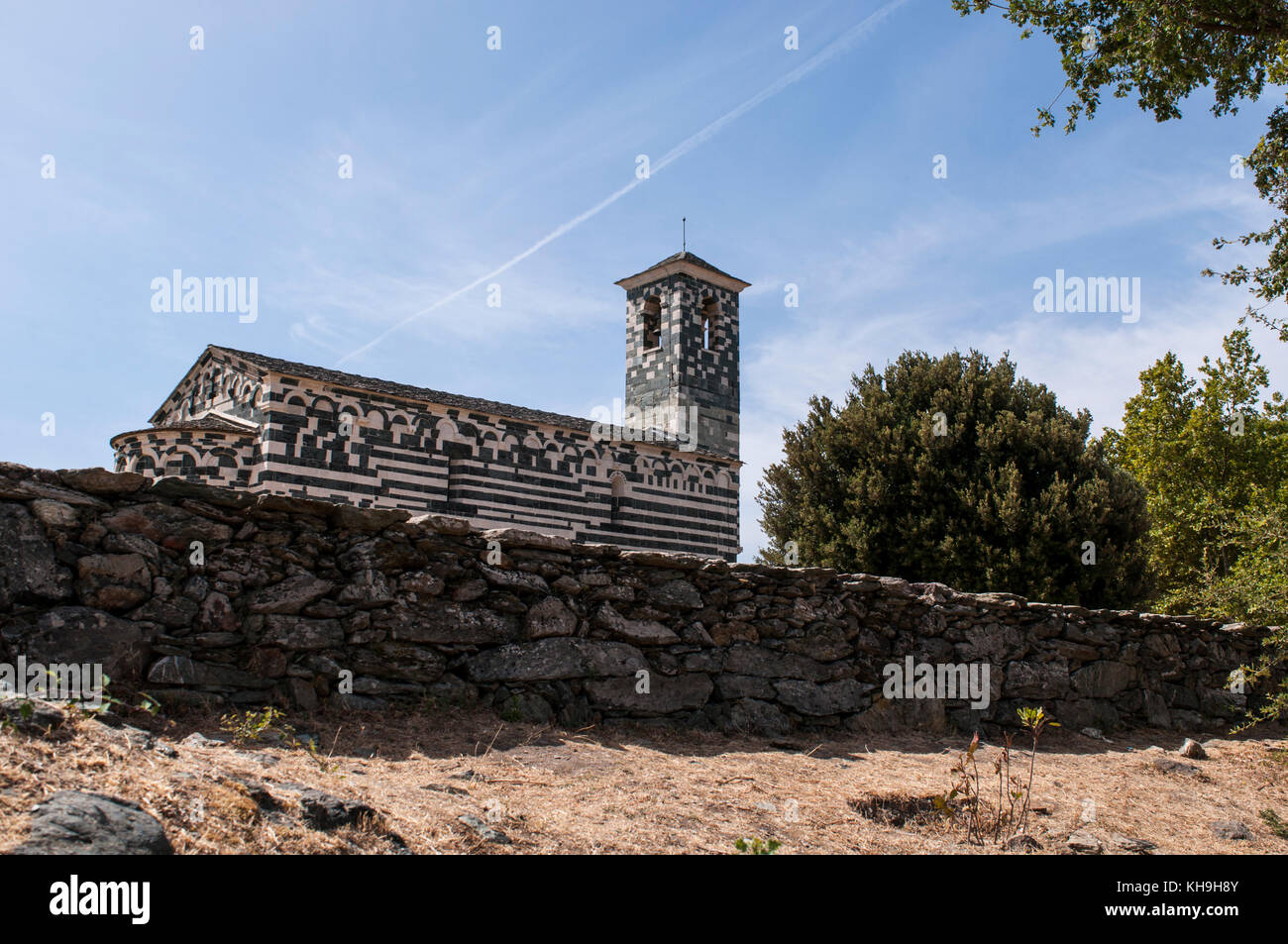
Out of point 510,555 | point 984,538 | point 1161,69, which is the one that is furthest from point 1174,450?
point 510,555

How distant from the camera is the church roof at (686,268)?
26766 mm

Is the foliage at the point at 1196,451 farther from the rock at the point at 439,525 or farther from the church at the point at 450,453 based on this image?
the rock at the point at 439,525

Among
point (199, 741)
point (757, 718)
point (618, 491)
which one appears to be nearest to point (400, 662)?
point (199, 741)

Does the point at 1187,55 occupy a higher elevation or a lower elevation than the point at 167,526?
higher

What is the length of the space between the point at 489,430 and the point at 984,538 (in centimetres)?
1035

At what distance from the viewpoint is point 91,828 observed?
3254 mm

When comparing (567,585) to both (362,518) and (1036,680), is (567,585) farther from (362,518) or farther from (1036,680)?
(1036,680)

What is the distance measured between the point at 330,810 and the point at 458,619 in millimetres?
2922

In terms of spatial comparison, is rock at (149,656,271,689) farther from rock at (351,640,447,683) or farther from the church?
the church

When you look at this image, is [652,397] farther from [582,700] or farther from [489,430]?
[582,700]

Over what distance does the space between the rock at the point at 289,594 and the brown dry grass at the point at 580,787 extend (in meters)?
0.81

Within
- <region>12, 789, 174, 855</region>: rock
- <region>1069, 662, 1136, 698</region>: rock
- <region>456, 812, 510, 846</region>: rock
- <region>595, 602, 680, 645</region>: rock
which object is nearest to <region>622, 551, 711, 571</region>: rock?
<region>595, 602, 680, 645</region>: rock

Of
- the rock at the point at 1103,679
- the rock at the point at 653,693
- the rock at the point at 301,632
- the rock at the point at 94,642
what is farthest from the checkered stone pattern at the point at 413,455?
the rock at the point at 1103,679

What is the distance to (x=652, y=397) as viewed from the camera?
2745 centimetres
